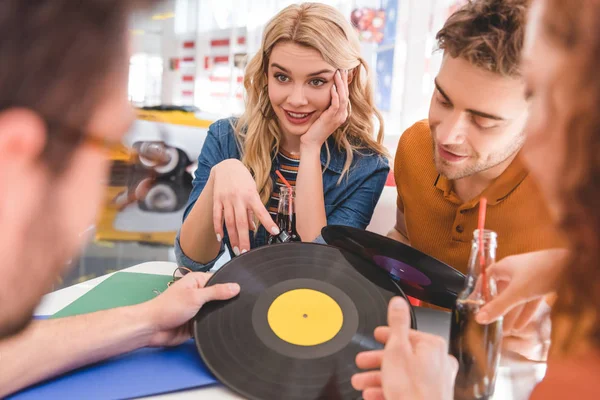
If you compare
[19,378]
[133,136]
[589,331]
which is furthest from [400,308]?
[19,378]

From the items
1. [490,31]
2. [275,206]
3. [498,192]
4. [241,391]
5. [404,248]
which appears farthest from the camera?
[275,206]

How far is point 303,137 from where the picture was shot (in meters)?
1.46

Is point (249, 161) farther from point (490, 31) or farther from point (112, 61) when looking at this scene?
point (112, 61)

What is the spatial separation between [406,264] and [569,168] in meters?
0.40

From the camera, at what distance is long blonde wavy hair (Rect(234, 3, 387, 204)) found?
1.40m

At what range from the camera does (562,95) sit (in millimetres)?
366

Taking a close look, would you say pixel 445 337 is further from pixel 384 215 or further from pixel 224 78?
pixel 224 78

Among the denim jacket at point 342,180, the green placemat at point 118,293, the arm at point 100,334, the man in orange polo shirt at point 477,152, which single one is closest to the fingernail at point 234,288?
the arm at point 100,334

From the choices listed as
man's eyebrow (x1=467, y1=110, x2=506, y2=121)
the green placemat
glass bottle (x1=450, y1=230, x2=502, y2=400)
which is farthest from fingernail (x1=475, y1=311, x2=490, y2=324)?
the green placemat

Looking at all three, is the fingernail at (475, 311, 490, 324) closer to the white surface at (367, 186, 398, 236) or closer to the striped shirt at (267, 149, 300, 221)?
the striped shirt at (267, 149, 300, 221)

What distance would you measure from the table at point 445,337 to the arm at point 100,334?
0.06m

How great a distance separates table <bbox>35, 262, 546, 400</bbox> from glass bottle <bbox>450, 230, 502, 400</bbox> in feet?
0.13

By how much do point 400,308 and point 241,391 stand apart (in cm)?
24

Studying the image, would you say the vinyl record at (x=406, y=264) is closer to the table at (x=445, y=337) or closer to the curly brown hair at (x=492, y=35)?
the table at (x=445, y=337)
